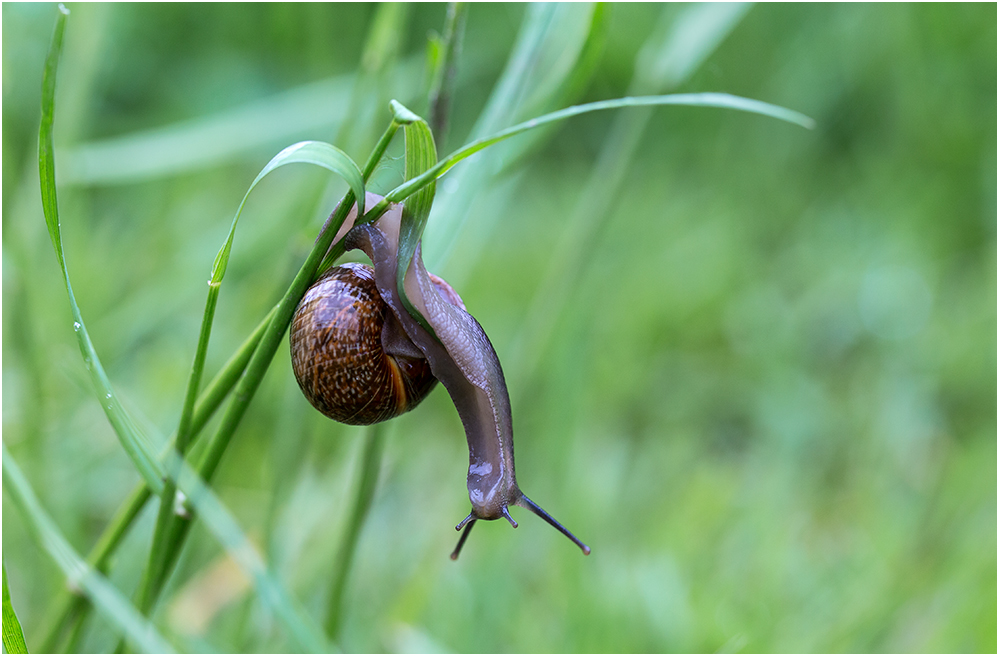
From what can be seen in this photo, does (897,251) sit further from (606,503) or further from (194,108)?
(194,108)

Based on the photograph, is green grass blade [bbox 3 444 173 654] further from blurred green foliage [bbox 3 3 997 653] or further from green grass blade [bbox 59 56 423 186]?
green grass blade [bbox 59 56 423 186]

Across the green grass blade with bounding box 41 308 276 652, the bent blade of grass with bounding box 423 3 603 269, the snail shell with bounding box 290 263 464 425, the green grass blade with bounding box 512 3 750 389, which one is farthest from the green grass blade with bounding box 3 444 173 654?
the green grass blade with bounding box 512 3 750 389

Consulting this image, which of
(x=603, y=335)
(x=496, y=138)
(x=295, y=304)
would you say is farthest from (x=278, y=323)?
(x=603, y=335)

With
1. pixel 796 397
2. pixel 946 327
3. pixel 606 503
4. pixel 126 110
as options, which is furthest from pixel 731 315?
pixel 126 110

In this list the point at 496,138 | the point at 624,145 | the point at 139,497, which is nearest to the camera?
the point at 496,138

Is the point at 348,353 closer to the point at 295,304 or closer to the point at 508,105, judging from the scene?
the point at 295,304

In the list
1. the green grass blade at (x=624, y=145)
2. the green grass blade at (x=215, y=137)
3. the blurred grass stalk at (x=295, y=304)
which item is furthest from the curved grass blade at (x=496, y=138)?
the green grass blade at (x=215, y=137)
